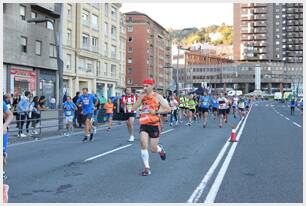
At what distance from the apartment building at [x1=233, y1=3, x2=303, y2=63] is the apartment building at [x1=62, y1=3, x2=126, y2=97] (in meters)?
86.4

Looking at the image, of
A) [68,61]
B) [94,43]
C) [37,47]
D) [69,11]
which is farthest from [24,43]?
[94,43]

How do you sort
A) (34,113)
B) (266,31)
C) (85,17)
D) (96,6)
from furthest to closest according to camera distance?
(266,31) → (96,6) → (85,17) → (34,113)

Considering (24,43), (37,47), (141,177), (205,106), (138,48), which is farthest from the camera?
(138,48)

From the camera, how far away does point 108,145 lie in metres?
13.7

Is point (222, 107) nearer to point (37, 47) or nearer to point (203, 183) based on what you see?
point (203, 183)

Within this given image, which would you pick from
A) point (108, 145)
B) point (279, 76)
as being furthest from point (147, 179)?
point (279, 76)

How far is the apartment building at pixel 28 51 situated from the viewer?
33.6 metres

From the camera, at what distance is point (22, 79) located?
35750mm

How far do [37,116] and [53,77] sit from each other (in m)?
24.8

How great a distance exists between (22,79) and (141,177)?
29439mm

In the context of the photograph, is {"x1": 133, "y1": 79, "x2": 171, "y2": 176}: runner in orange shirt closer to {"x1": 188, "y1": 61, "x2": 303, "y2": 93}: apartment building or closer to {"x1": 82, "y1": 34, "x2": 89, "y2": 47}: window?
{"x1": 82, "y1": 34, "x2": 89, "y2": 47}: window

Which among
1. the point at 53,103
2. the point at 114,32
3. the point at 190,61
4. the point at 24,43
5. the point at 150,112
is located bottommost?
the point at 53,103

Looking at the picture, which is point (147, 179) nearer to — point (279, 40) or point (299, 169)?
point (299, 169)

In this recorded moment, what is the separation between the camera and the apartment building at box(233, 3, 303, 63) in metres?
141
